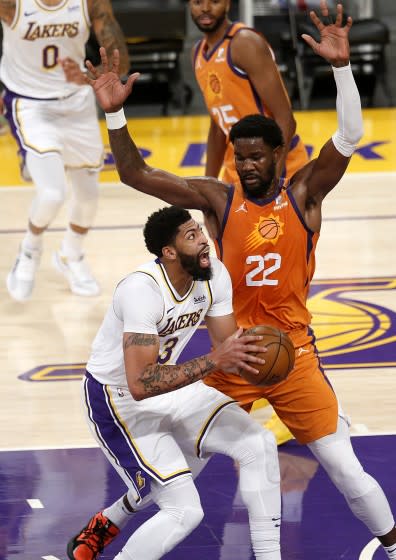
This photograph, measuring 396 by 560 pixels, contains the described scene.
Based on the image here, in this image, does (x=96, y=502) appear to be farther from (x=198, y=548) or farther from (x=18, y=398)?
(x=18, y=398)

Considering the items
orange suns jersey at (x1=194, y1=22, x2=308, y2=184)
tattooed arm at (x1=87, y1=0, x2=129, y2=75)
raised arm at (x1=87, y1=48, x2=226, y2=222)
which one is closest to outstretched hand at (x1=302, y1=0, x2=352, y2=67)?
raised arm at (x1=87, y1=48, x2=226, y2=222)

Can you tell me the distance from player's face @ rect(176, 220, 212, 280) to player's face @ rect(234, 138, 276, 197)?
0.40 meters

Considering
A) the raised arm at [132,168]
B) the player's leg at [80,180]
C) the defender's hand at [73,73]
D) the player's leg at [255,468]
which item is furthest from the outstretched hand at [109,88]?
the player's leg at [80,180]

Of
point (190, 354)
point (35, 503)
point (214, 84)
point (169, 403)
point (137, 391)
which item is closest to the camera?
point (137, 391)

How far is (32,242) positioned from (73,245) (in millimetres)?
361

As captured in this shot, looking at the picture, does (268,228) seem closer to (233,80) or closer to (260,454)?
(260,454)

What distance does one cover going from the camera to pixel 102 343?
14.3 feet

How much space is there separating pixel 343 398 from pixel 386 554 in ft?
5.60

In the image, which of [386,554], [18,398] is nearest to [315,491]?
[386,554]

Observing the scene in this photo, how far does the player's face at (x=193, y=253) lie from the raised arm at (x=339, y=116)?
25.1 inches

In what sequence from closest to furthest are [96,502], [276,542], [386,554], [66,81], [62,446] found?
[276,542]
[386,554]
[96,502]
[62,446]
[66,81]

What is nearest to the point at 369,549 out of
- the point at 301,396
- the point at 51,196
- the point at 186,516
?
the point at 301,396

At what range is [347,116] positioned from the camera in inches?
179

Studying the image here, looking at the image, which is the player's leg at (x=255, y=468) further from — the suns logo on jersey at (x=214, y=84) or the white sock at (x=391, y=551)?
the suns logo on jersey at (x=214, y=84)
